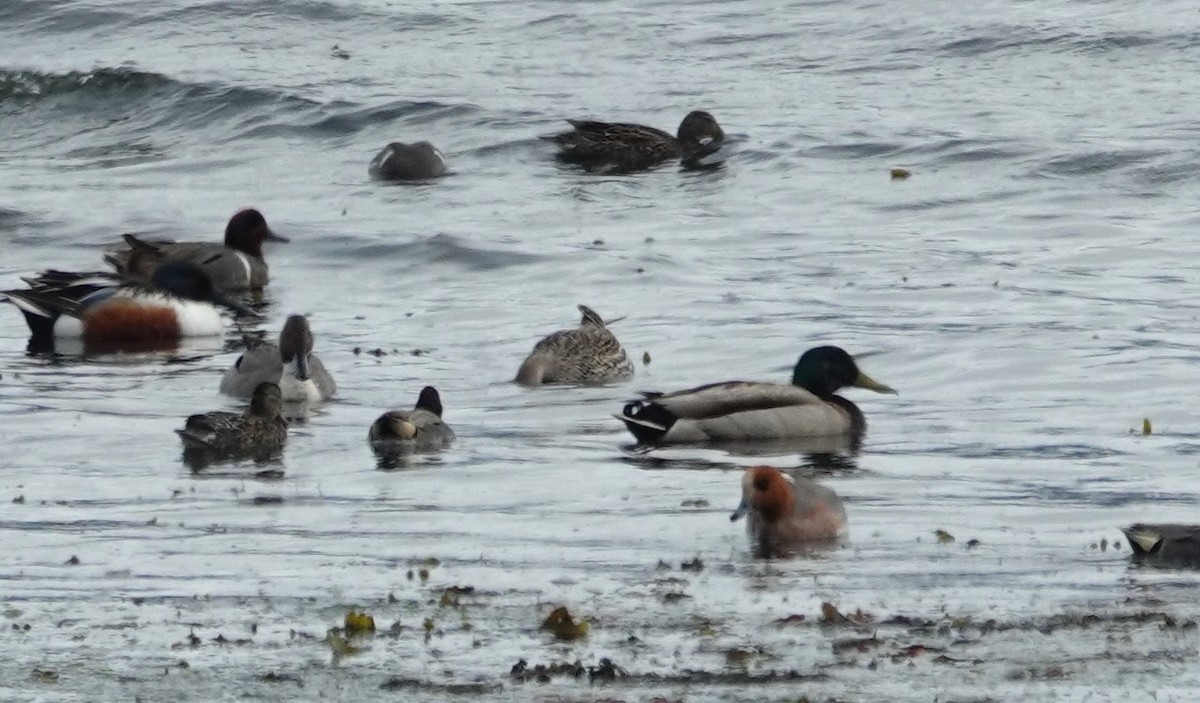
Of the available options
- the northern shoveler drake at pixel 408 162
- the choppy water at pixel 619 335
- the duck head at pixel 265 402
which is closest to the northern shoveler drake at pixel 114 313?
the choppy water at pixel 619 335

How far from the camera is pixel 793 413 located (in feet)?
44.2

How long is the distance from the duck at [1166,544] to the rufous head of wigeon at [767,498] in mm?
1361

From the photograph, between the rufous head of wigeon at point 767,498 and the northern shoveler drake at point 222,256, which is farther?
the northern shoveler drake at point 222,256

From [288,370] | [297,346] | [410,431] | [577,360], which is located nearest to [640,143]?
[577,360]

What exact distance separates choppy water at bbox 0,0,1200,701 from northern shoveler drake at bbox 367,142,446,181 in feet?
0.68

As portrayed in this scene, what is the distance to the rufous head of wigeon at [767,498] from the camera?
9844 mm

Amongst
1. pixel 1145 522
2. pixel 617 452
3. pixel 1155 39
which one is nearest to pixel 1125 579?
pixel 1145 522

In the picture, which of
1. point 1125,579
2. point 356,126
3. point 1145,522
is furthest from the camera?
point 356,126

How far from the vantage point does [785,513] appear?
9836mm

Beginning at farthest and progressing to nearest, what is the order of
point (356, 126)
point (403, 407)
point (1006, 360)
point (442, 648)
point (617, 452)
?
point (356, 126)
point (1006, 360)
point (403, 407)
point (617, 452)
point (442, 648)

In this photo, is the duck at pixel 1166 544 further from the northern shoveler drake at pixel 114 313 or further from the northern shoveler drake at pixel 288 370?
the northern shoveler drake at pixel 114 313

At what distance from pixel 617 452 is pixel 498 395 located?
2.15m

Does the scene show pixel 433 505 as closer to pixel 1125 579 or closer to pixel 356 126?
pixel 1125 579

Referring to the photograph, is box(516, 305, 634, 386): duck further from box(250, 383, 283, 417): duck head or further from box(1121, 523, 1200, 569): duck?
box(1121, 523, 1200, 569): duck
